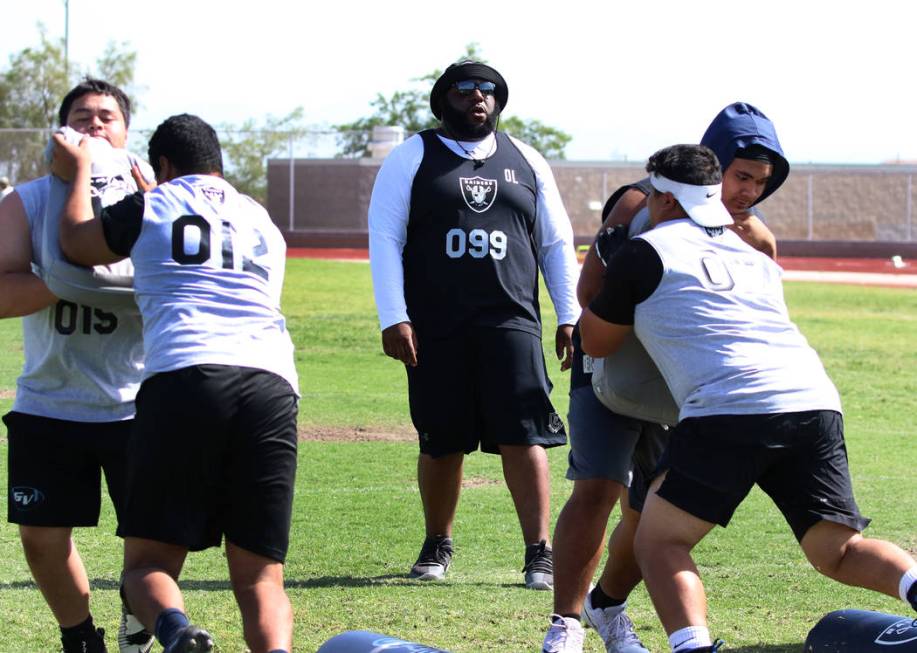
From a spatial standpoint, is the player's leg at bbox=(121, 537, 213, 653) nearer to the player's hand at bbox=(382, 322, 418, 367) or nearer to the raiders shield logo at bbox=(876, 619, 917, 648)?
the player's hand at bbox=(382, 322, 418, 367)

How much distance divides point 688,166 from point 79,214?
2055 millimetres

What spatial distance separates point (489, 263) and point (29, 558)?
248cm

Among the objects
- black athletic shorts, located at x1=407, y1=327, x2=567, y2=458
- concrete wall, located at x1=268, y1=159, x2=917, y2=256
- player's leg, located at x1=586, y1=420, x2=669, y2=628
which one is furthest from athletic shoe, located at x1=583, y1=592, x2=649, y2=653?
concrete wall, located at x1=268, y1=159, x2=917, y2=256

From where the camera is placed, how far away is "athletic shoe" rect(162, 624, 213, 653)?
13.0ft

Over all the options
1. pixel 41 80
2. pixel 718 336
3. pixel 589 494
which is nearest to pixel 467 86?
pixel 589 494

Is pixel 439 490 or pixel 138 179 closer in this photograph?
pixel 138 179

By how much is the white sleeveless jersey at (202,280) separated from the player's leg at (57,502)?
2.35ft

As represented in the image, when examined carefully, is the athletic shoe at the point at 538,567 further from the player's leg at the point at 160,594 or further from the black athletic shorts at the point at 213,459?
the player's leg at the point at 160,594

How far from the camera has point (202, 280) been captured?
437cm

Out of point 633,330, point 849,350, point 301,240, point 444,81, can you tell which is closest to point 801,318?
point 849,350

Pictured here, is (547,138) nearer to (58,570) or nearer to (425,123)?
(425,123)

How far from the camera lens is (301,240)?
46594 millimetres

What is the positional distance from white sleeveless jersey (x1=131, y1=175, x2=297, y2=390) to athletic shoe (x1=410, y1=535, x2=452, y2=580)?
2218 mm

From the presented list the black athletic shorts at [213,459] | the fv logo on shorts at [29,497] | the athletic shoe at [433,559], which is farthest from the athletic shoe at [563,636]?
the fv logo on shorts at [29,497]
